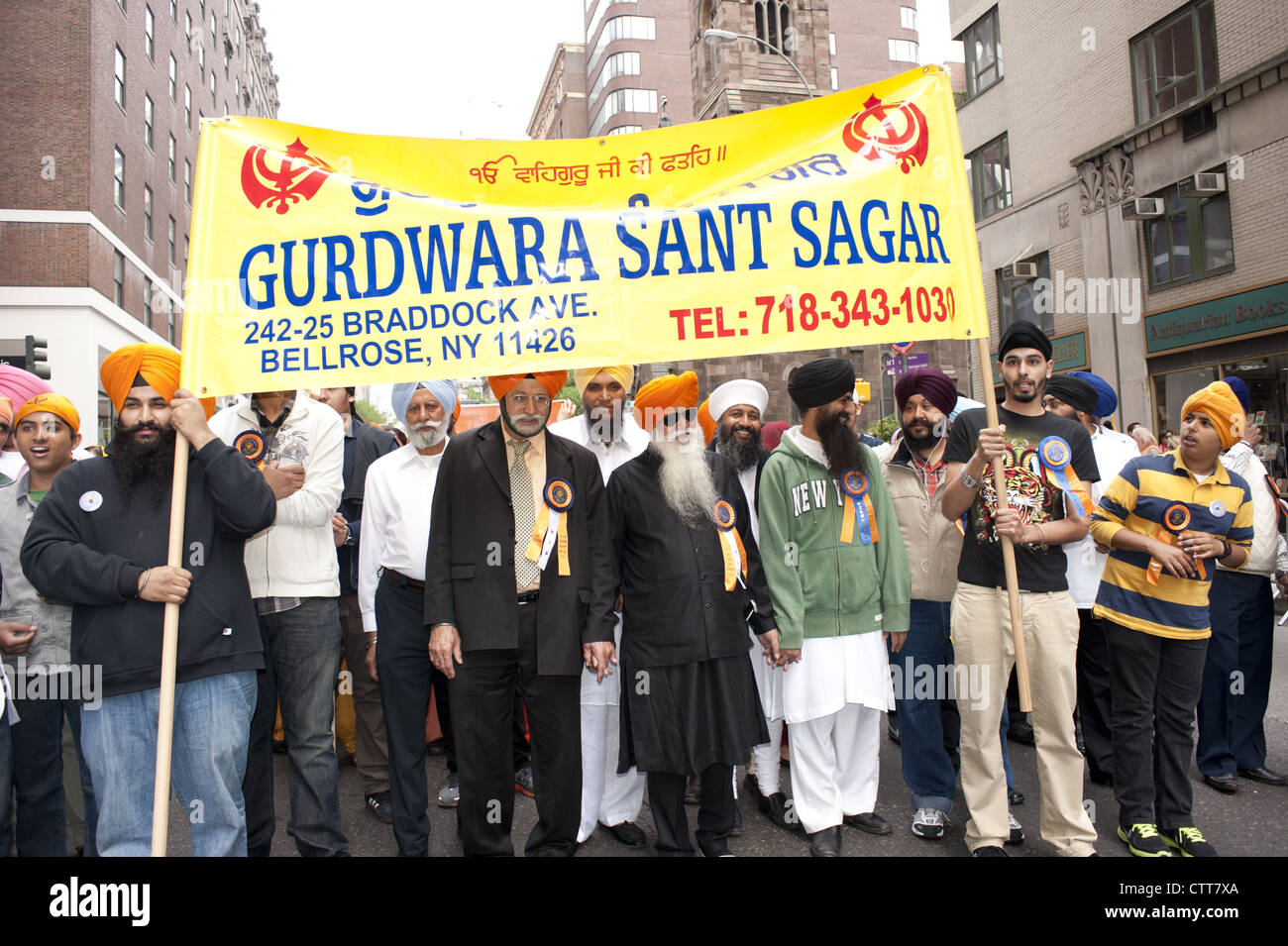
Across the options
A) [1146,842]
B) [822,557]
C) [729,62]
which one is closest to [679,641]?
[822,557]

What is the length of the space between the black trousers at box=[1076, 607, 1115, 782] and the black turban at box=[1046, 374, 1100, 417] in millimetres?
1300

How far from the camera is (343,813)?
527cm

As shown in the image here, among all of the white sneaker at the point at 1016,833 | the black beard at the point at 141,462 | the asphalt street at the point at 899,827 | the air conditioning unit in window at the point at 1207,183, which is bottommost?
the asphalt street at the point at 899,827

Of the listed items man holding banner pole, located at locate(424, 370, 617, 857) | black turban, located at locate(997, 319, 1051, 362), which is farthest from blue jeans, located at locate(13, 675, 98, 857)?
black turban, located at locate(997, 319, 1051, 362)

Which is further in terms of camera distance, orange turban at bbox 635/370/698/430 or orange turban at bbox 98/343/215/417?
orange turban at bbox 635/370/698/430

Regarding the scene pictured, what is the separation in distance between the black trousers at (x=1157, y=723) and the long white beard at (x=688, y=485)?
215 cm

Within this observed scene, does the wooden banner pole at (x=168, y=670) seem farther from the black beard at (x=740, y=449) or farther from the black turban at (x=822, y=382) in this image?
the black beard at (x=740, y=449)

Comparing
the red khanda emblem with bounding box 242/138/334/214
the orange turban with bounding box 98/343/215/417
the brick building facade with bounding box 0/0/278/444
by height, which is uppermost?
the brick building facade with bounding box 0/0/278/444

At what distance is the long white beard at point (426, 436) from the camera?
5.12m

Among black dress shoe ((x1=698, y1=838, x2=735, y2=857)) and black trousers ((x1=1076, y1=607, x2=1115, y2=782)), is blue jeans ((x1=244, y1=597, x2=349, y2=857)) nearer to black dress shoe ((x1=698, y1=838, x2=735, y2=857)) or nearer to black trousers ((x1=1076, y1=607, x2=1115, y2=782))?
black dress shoe ((x1=698, y1=838, x2=735, y2=857))

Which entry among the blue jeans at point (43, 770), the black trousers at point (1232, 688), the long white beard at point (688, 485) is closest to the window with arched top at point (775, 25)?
the black trousers at point (1232, 688)

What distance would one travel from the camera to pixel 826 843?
4.43 metres

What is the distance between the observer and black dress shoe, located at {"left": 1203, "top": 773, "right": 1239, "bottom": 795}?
5.13m
